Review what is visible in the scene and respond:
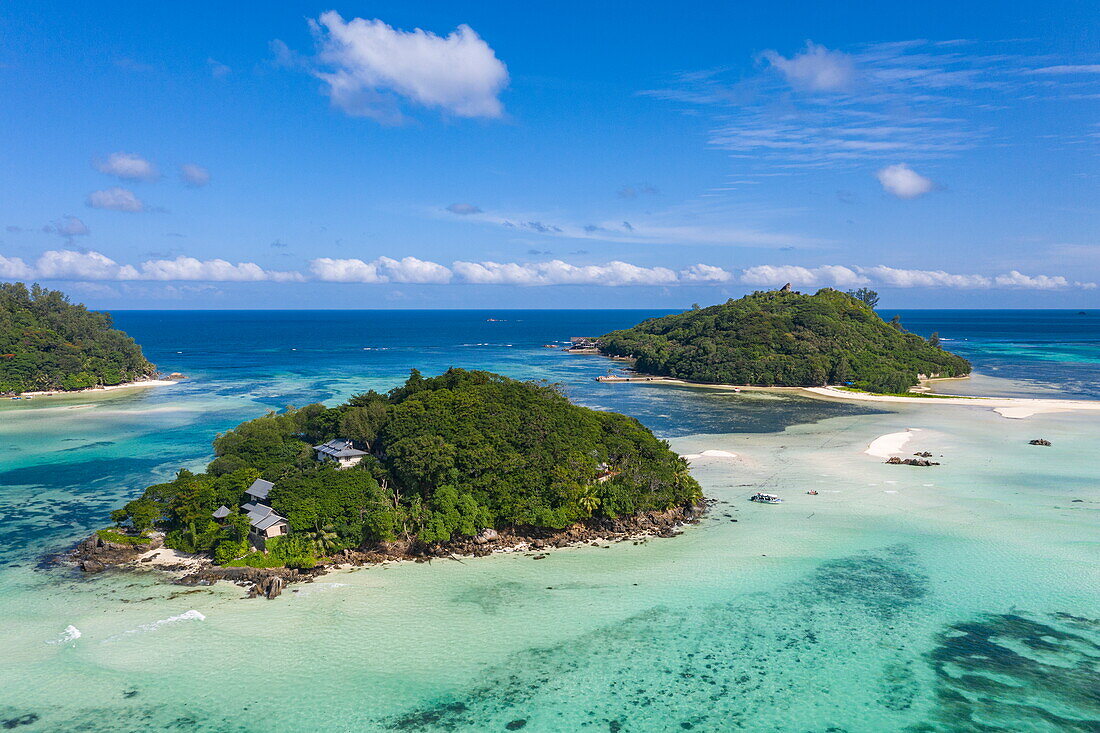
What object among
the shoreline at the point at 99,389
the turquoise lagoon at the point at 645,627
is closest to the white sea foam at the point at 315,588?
the turquoise lagoon at the point at 645,627

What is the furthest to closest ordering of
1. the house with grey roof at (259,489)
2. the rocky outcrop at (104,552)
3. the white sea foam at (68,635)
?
1. the house with grey roof at (259,489)
2. the rocky outcrop at (104,552)
3. the white sea foam at (68,635)

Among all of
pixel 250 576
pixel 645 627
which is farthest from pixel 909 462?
pixel 250 576

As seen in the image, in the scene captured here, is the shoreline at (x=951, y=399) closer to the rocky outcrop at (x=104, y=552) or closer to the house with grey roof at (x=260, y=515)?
the house with grey roof at (x=260, y=515)

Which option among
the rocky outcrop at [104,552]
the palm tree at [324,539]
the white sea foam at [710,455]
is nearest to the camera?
the rocky outcrop at [104,552]

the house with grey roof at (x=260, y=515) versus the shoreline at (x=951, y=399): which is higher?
the shoreline at (x=951, y=399)

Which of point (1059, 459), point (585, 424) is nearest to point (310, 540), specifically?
point (585, 424)

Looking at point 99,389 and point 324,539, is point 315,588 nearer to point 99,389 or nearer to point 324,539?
point 324,539
